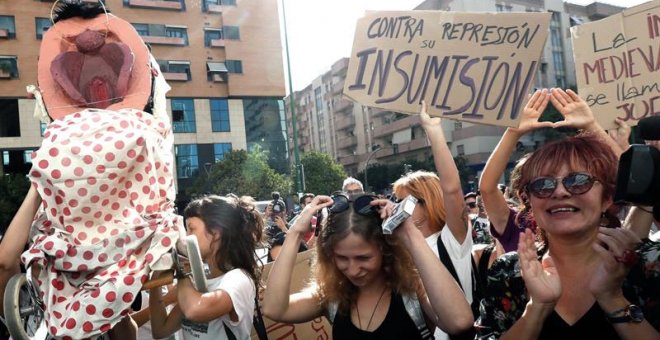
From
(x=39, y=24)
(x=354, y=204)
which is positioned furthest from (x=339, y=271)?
(x=39, y=24)

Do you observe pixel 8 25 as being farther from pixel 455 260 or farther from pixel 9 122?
pixel 455 260

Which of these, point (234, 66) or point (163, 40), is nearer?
point (163, 40)

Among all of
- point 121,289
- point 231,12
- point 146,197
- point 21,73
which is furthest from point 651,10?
point 231,12

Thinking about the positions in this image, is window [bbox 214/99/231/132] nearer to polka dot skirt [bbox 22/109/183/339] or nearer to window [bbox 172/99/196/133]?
window [bbox 172/99/196/133]

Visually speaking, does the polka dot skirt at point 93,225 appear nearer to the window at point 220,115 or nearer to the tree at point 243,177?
the tree at point 243,177

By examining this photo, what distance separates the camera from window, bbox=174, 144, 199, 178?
34.8 metres

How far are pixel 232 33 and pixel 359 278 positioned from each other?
35137 mm

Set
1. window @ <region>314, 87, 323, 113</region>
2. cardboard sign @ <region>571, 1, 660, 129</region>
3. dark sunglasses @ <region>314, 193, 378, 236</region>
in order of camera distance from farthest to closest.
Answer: window @ <region>314, 87, 323, 113</region>
cardboard sign @ <region>571, 1, 660, 129</region>
dark sunglasses @ <region>314, 193, 378, 236</region>

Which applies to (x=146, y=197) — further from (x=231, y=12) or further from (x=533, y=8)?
(x=533, y=8)

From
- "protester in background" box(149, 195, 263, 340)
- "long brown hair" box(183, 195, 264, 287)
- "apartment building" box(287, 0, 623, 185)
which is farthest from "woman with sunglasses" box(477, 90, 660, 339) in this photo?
"apartment building" box(287, 0, 623, 185)

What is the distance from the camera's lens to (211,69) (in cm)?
3450

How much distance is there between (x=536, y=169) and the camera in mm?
1984

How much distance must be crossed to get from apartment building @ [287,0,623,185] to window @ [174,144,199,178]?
11683 mm

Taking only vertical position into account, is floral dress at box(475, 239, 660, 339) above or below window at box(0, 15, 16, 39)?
below
